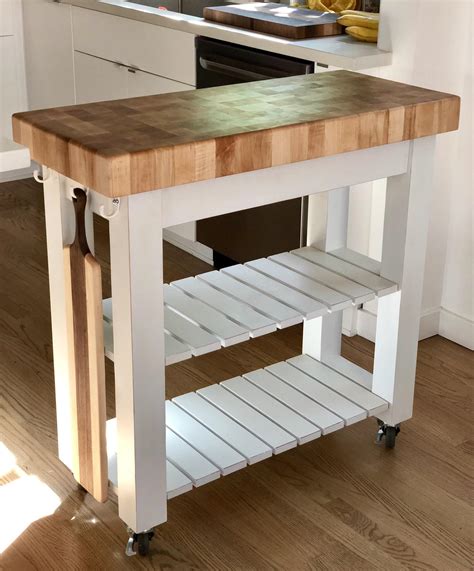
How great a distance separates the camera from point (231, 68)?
11.1 ft

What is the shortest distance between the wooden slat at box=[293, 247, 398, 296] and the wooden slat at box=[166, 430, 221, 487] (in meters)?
0.62

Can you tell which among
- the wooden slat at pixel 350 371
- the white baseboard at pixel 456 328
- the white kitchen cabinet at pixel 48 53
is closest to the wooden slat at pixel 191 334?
the wooden slat at pixel 350 371

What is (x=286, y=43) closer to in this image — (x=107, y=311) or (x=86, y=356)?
(x=107, y=311)

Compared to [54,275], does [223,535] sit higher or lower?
lower

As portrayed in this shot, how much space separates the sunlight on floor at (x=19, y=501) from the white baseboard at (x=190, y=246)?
1554 millimetres

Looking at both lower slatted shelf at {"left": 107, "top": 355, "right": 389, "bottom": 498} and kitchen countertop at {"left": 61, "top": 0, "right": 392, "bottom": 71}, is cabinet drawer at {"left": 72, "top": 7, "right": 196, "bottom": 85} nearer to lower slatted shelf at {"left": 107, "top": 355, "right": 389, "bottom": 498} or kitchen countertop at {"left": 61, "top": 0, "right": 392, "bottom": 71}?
kitchen countertop at {"left": 61, "top": 0, "right": 392, "bottom": 71}

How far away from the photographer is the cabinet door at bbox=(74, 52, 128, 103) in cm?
400

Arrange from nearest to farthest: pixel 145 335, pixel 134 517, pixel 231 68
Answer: pixel 145 335 → pixel 134 517 → pixel 231 68

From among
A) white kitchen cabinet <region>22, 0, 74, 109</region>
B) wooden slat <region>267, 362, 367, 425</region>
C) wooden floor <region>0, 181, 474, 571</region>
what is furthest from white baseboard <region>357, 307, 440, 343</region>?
white kitchen cabinet <region>22, 0, 74, 109</region>

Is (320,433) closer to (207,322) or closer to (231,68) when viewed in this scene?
(207,322)

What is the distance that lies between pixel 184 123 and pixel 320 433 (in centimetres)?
89


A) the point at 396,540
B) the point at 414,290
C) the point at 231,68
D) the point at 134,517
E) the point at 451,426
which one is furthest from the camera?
the point at 231,68

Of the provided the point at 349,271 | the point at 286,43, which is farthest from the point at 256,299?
the point at 286,43

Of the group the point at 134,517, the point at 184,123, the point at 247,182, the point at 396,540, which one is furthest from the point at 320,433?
the point at 184,123
